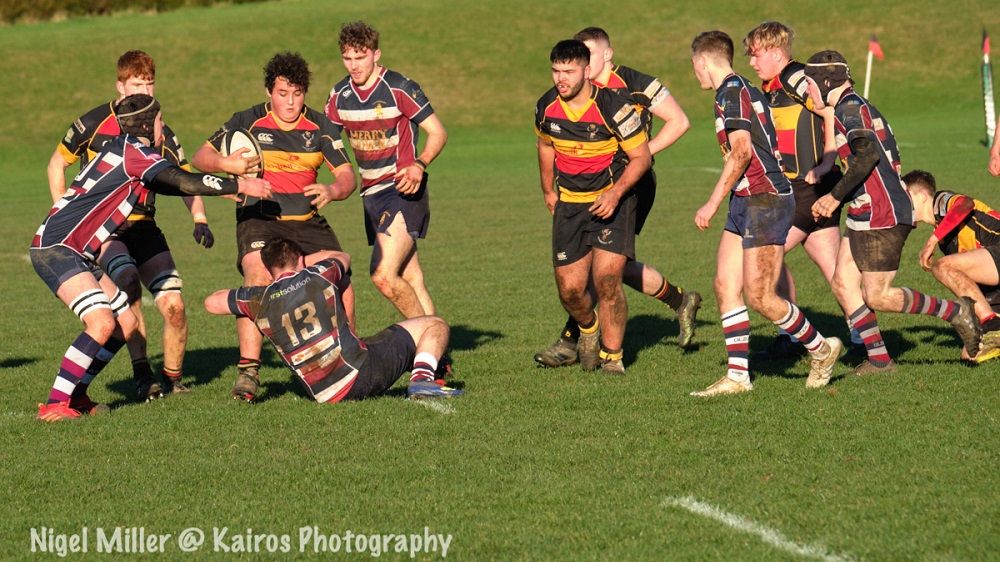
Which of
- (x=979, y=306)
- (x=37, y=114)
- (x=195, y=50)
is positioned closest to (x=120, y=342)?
(x=979, y=306)

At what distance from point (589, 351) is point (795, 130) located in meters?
2.33

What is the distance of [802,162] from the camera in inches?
409

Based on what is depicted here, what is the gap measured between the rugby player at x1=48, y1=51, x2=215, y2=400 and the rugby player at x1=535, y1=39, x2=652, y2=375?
8.76ft

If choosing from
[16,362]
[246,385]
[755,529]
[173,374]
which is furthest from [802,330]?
[16,362]

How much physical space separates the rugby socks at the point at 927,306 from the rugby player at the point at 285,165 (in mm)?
3994

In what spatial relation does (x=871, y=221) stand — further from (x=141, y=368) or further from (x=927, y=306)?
(x=141, y=368)

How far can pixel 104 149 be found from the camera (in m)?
8.98

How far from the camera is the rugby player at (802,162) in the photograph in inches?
399

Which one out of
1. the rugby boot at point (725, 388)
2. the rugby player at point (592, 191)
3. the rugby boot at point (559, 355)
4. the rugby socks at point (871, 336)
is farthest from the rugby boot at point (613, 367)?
the rugby socks at point (871, 336)

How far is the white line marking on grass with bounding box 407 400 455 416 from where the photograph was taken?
884 centimetres

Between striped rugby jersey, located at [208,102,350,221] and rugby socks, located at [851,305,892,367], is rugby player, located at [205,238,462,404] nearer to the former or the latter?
striped rugby jersey, located at [208,102,350,221]

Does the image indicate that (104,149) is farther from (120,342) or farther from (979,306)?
(979,306)

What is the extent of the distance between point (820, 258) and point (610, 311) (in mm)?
1817

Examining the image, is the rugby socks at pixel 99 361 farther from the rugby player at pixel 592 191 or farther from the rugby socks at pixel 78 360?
the rugby player at pixel 592 191
